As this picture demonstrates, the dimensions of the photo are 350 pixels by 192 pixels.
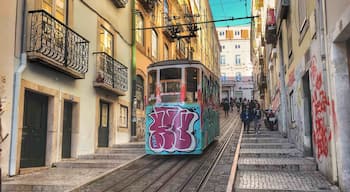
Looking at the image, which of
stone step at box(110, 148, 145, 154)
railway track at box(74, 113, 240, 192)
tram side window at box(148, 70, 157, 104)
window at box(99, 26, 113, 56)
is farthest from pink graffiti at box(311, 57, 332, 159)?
window at box(99, 26, 113, 56)

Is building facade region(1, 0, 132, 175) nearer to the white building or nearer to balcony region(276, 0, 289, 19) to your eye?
balcony region(276, 0, 289, 19)

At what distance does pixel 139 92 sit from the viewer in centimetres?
1883

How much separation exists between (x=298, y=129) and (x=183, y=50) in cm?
1976

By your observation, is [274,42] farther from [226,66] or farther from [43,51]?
[226,66]

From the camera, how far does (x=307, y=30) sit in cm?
966

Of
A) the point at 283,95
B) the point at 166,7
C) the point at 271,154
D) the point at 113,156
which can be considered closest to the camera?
the point at 271,154

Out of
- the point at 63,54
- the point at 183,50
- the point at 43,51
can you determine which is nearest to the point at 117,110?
the point at 63,54

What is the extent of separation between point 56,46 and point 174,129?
173 inches

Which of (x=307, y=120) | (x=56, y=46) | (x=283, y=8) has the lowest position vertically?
(x=307, y=120)

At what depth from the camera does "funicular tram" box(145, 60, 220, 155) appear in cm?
1173

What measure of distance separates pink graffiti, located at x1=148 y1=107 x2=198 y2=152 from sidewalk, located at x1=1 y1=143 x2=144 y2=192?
3.07ft

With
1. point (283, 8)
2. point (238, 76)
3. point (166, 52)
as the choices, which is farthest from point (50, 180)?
point (238, 76)

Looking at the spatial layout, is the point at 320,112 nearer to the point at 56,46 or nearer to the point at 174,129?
the point at 174,129

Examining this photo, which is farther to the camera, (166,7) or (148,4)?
(166,7)
